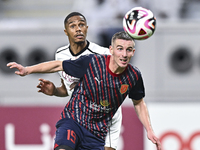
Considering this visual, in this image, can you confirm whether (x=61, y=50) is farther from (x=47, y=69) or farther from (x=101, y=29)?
(x=101, y=29)

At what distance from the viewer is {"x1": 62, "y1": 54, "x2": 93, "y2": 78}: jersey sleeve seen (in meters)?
4.86

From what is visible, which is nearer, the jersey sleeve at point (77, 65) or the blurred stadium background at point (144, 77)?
the jersey sleeve at point (77, 65)

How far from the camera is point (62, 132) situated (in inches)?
188

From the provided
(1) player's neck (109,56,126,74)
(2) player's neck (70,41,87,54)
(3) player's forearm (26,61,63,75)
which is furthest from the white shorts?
(3) player's forearm (26,61,63,75)

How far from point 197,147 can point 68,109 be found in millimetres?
3550

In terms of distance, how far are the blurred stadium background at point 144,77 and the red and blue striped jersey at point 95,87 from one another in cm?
273

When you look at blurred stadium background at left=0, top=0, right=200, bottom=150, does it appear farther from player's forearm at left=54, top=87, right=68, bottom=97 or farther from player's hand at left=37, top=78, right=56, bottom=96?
player's hand at left=37, top=78, right=56, bottom=96

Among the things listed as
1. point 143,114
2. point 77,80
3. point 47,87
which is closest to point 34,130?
point 47,87

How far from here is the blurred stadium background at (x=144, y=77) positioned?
25.4 ft

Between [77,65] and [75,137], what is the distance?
76 centimetres

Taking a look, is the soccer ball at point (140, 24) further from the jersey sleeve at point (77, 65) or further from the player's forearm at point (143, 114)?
the player's forearm at point (143, 114)

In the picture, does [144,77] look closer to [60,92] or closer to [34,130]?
[34,130]

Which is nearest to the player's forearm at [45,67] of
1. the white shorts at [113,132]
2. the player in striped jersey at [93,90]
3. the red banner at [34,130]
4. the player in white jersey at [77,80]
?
the player in striped jersey at [93,90]

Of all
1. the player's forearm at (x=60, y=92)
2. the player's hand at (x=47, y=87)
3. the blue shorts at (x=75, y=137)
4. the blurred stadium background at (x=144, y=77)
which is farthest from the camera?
the blurred stadium background at (x=144, y=77)
